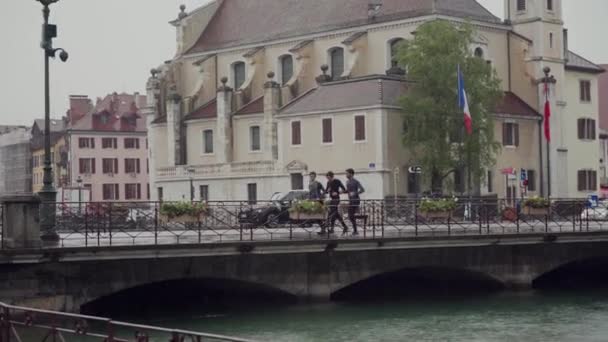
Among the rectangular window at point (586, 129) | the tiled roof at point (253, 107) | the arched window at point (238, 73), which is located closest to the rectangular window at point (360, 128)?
the tiled roof at point (253, 107)

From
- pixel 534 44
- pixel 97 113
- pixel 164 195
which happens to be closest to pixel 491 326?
pixel 534 44

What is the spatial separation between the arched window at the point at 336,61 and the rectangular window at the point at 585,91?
53.9ft

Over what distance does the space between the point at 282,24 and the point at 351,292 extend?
5775 cm

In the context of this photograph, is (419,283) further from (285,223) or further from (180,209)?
(180,209)

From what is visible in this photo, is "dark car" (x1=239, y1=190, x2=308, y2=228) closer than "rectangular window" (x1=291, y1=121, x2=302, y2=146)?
Yes

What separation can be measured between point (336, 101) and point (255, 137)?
13.4m

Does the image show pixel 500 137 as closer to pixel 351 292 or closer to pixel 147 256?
pixel 351 292

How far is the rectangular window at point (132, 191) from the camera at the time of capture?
139 meters

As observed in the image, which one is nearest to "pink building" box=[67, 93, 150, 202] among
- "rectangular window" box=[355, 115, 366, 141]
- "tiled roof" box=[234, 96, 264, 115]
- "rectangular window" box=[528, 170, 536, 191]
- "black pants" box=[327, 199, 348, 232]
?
"tiled roof" box=[234, 96, 264, 115]

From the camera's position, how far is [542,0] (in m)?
90.1

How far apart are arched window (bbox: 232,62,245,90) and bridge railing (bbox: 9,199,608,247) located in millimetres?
51588

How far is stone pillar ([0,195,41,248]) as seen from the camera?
3212 cm

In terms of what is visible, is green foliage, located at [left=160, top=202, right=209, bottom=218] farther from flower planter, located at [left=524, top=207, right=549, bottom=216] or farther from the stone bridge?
flower planter, located at [left=524, top=207, right=549, bottom=216]

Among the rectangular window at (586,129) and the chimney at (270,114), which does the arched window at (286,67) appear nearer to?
the chimney at (270,114)
